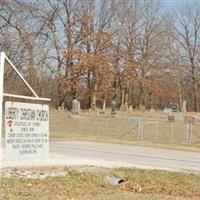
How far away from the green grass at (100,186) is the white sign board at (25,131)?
1.67 m

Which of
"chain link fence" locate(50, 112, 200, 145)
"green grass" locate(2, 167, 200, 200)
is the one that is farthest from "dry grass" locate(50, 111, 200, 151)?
"green grass" locate(2, 167, 200, 200)

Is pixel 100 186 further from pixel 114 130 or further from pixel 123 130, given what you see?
pixel 114 130

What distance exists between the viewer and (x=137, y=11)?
3201 inches

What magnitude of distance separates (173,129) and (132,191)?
96.2 ft

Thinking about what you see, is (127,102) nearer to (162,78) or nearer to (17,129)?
(162,78)

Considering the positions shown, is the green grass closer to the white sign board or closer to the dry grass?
the white sign board

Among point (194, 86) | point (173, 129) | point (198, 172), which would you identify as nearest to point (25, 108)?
point (198, 172)

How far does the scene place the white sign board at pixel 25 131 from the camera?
8898mm

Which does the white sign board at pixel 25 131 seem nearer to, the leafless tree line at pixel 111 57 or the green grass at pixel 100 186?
the green grass at pixel 100 186

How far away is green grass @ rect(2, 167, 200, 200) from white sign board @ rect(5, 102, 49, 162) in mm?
1666

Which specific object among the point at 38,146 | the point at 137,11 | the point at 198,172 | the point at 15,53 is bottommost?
the point at 198,172

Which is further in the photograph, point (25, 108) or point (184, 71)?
point (184, 71)

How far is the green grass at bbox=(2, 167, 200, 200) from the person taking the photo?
37.1 ft

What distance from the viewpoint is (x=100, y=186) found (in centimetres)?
1327
